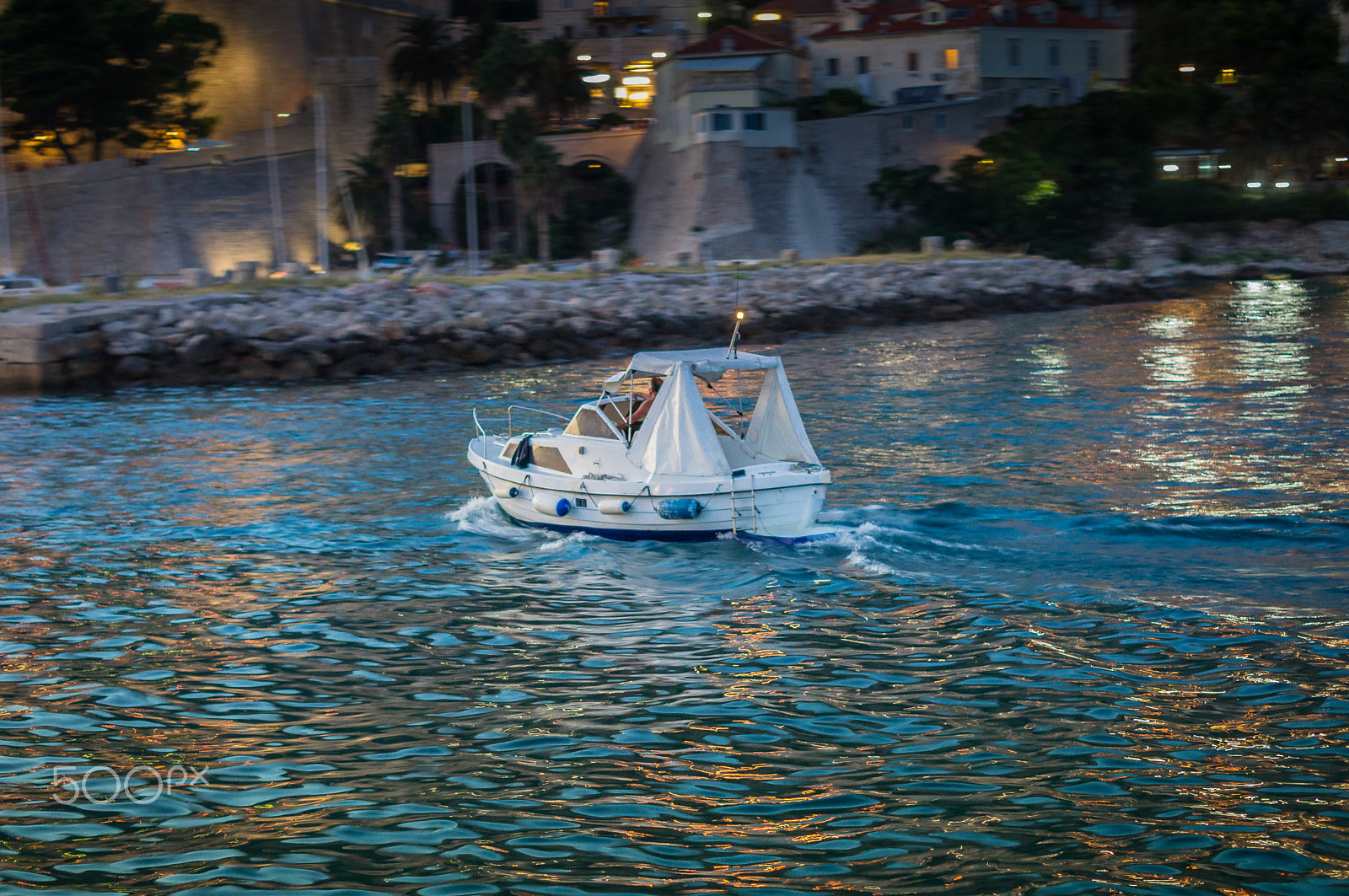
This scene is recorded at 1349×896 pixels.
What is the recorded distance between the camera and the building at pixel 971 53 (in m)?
68.7

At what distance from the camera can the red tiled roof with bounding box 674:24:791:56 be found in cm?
6581

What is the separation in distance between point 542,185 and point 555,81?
34.7 feet

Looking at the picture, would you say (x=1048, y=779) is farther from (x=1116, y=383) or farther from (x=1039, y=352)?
(x=1039, y=352)

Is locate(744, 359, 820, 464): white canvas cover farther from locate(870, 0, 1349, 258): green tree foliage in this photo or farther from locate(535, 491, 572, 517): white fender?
locate(870, 0, 1349, 258): green tree foliage

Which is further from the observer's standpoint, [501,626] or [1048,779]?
[501,626]

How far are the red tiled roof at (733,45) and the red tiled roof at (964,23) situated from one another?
677cm

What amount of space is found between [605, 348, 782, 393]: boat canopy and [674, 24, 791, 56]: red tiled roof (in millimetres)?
54041

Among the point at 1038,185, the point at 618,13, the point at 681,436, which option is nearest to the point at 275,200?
the point at 618,13

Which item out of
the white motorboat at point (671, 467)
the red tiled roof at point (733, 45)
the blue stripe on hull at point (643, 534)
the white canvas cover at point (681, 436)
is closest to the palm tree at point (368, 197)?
the red tiled roof at point (733, 45)

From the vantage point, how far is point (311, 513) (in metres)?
16.7

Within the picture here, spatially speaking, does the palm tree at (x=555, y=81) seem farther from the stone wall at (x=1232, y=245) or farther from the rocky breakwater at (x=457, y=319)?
the stone wall at (x=1232, y=245)

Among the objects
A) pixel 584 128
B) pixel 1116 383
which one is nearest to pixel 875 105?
pixel 584 128

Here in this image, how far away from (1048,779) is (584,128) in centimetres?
6550

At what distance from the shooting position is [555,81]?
7075 centimetres
